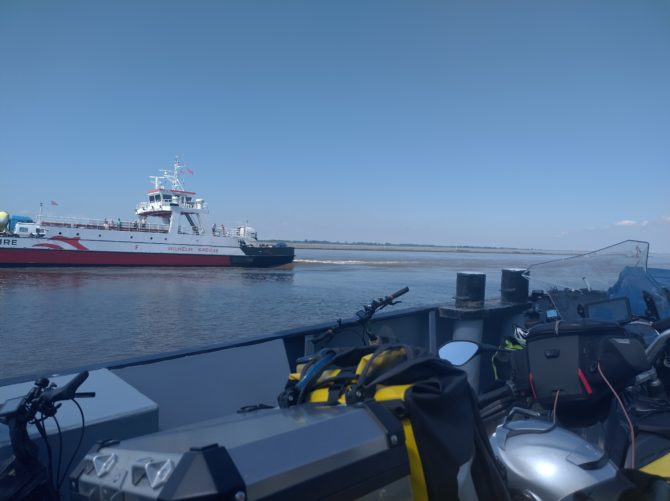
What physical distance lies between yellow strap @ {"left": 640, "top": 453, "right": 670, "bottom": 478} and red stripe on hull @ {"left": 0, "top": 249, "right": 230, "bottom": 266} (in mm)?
34827

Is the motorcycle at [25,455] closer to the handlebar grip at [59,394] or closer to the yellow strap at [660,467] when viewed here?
the handlebar grip at [59,394]

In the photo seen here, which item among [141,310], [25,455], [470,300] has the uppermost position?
[470,300]

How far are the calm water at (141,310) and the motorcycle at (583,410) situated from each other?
5.39 m

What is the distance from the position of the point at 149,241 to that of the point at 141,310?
60.4 feet

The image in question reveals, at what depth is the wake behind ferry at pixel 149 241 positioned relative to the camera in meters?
29.7

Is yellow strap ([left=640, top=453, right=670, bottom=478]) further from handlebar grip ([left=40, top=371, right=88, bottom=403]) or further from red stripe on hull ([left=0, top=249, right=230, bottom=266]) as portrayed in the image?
red stripe on hull ([left=0, top=249, right=230, bottom=266])

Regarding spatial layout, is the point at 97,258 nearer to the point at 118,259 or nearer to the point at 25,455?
the point at 118,259

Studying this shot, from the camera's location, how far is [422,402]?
1199 mm

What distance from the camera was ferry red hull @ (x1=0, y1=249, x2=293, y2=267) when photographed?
95.8ft

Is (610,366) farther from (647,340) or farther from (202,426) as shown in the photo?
(202,426)

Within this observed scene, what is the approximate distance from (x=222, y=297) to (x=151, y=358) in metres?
18.8

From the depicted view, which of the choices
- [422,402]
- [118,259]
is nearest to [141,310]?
[422,402]

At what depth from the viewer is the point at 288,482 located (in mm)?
889

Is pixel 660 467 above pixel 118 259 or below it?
above
